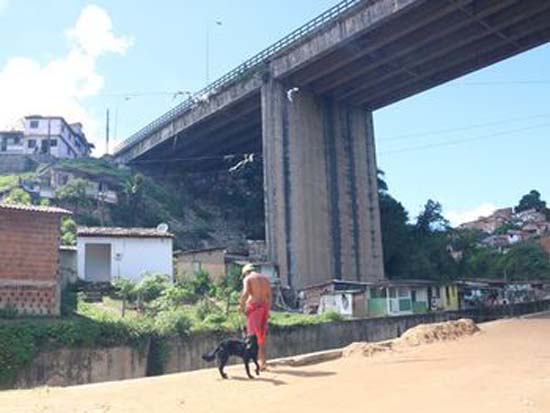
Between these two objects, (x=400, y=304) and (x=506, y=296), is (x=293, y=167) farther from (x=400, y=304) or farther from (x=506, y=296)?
(x=506, y=296)

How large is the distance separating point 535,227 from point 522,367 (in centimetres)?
8186

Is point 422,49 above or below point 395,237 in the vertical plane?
above

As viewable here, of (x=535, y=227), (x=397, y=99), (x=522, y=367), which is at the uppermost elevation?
(x=397, y=99)

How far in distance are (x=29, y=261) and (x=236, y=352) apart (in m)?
14.8

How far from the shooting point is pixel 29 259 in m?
22.3

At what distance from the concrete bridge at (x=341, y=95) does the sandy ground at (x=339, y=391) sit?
28.7 meters

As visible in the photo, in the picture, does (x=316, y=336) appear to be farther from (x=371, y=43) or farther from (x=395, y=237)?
(x=395, y=237)

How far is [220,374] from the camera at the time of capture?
9680 millimetres

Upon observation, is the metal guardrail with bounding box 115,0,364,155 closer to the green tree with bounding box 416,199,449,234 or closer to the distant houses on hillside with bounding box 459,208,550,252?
the green tree with bounding box 416,199,449,234

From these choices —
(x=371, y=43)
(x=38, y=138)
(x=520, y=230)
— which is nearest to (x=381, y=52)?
(x=371, y=43)

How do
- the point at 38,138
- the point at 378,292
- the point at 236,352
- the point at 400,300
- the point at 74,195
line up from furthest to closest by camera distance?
the point at 38,138
the point at 74,195
the point at 400,300
the point at 378,292
the point at 236,352

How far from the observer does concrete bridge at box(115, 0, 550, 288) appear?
124 ft

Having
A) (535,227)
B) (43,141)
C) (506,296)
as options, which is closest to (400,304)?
(506,296)

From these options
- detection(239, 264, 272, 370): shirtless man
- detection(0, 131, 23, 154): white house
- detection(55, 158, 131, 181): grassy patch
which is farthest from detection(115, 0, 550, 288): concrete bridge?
detection(239, 264, 272, 370): shirtless man
